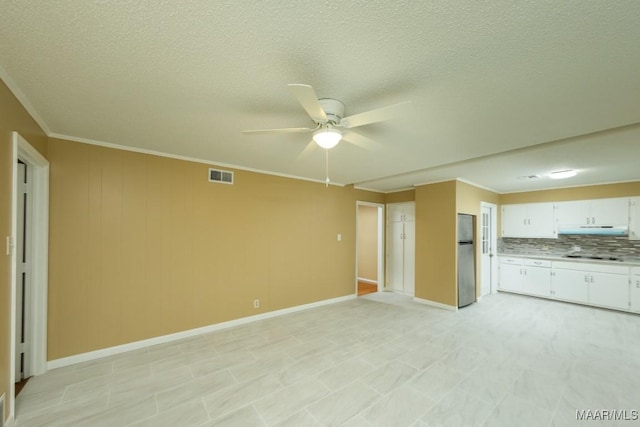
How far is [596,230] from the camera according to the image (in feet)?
16.6

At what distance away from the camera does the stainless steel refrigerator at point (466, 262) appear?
4.87m

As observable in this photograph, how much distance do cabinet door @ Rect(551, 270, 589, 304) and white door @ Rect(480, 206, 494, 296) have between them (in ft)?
3.63

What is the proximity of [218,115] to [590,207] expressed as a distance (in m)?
6.93

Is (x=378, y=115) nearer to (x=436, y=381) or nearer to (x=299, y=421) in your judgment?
(x=299, y=421)

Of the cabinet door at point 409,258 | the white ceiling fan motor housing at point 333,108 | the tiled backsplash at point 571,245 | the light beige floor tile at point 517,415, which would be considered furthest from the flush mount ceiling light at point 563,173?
the white ceiling fan motor housing at point 333,108

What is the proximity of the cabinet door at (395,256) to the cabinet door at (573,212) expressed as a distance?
10.6ft

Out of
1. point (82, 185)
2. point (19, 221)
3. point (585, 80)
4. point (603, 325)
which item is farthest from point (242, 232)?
point (603, 325)

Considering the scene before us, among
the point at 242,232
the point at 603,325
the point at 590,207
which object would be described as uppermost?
the point at 590,207

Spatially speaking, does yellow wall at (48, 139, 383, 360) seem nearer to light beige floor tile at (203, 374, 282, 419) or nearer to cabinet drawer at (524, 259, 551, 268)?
light beige floor tile at (203, 374, 282, 419)

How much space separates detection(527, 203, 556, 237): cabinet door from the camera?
18.4ft

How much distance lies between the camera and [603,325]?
398 centimetres

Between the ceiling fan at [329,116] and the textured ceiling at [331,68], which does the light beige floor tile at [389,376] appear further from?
the textured ceiling at [331,68]

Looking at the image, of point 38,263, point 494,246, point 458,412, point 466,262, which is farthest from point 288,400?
point 494,246

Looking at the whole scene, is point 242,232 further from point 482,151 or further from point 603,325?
point 603,325
